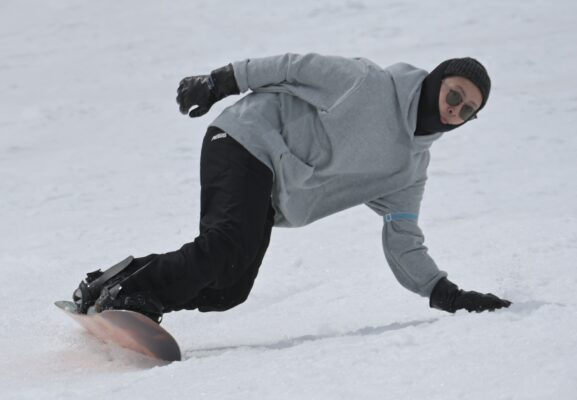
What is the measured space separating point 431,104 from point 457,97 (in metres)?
0.10

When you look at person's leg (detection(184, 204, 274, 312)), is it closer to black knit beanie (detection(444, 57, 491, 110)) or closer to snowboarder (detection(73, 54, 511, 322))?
snowboarder (detection(73, 54, 511, 322))

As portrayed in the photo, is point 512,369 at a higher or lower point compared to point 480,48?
higher

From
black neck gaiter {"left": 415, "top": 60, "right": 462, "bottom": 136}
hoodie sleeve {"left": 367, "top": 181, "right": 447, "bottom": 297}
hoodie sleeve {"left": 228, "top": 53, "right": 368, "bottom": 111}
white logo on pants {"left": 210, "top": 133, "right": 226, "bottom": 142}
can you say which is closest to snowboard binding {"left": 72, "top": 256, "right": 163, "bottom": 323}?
white logo on pants {"left": 210, "top": 133, "right": 226, "bottom": 142}

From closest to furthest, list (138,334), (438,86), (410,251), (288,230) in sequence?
(138,334) < (438,86) < (410,251) < (288,230)

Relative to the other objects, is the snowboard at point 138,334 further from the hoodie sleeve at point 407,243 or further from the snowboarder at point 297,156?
the hoodie sleeve at point 407,243

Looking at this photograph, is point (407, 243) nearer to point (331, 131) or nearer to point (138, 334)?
point (331, 131)

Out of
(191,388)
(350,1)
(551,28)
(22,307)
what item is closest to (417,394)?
(191,388)

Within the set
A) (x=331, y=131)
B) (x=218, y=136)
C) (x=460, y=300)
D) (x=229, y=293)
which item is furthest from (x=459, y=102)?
(x=229, y=293)

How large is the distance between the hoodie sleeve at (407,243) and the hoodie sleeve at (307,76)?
488mm

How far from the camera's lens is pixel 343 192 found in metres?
3.39

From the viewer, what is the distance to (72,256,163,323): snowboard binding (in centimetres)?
311

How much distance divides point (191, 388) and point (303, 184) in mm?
1023

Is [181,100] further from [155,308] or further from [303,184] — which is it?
[155,308]

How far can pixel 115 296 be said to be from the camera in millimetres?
3141
